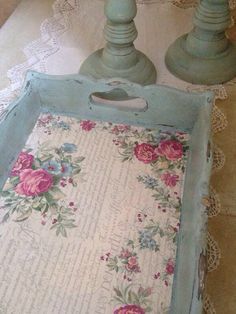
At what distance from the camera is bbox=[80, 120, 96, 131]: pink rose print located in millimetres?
798

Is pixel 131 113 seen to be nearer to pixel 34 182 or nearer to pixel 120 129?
pixel 120 129

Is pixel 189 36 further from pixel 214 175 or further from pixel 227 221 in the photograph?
pixel 227 221

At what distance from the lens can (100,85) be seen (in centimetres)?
77

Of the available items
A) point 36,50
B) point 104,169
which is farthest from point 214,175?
point 36,50

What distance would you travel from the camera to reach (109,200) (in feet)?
2.28

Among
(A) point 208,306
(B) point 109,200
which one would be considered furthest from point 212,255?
(B) point 109,200

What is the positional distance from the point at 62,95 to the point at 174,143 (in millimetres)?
231

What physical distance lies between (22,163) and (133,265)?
0.90ft

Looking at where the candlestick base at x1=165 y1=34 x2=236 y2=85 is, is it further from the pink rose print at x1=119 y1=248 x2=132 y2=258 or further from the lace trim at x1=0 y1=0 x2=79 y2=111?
the pink rose print at x1=119 y1=248 x2=132 y2=258

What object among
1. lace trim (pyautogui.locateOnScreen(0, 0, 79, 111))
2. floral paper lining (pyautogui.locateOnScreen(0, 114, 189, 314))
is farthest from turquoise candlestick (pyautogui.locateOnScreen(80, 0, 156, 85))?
floral paper lining (pyautogui.locateOnScreen(0, 114, 189, 314))

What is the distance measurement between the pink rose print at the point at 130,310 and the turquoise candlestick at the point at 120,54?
0.55 meters

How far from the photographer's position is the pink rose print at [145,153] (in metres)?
0.75

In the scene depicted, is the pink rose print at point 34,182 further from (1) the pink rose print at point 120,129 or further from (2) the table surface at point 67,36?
(2) the table surface at point 67,36

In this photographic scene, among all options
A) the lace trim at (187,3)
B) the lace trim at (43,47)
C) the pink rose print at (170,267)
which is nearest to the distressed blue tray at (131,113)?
the pink rose print at (170,267)
